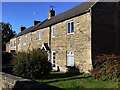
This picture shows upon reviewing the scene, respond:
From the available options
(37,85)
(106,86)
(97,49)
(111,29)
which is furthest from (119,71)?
(37,85)

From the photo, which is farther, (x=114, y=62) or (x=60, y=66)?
(x=60, y=66)

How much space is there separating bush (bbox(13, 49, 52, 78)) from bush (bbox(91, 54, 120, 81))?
168 inches

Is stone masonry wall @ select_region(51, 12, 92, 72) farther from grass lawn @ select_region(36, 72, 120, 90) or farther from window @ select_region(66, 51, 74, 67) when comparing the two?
grass lawn @ select_region(36, 72, 120, 90)

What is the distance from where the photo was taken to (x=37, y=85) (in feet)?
27.7

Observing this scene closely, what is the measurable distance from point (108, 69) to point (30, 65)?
643 cm

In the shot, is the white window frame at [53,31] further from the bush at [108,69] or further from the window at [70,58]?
the bush at [108,69]

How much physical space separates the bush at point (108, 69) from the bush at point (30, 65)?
4264 millimetres

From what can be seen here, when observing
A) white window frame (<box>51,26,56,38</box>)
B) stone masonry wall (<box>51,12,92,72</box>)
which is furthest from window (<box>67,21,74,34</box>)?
white window frame (<box>51,26,56,38</box>)

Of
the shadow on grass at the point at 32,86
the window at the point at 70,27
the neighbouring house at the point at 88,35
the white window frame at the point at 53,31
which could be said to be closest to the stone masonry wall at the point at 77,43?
the neighbouring house at the point at 88,35

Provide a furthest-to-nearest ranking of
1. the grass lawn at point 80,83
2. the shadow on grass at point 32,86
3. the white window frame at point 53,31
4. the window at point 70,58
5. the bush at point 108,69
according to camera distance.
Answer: the white window frame at point 53,31 → the window at point 70,58 → the bush at point 108,69 → the grass lawn at point 80,83 → the shadow on grass at point 32,86

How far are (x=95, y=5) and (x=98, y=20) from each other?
1.38 metres

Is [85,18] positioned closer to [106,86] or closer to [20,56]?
[20,56]

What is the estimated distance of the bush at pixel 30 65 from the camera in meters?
21.0

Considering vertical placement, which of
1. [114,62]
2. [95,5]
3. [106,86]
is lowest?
[106,86]
